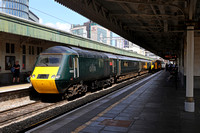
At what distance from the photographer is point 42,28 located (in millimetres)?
16938

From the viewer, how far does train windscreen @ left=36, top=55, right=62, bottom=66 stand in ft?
37.4

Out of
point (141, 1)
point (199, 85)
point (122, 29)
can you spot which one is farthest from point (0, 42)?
point (199, 85)

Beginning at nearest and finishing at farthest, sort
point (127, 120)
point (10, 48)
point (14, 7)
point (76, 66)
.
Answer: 1. point (127, 120)
2. point (76, 66)
3. point (10, 48)
4. point (14, 7)

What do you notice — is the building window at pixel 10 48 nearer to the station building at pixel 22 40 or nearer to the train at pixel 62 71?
the station building at pixel 22 40

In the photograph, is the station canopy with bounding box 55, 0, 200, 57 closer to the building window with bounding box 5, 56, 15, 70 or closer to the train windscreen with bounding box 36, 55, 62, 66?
the train windscreen with bounding box 36, 55, 62, 66

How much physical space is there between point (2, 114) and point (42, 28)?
9.29 m

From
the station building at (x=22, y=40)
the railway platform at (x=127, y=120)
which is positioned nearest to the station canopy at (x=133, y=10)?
the railway platform at (x=127, y=120)

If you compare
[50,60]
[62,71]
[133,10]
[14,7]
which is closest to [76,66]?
[62,71]

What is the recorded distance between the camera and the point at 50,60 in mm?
11562

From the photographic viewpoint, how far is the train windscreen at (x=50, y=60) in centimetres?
1141

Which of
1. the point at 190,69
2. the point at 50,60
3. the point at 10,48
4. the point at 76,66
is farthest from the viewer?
the point at 10,48

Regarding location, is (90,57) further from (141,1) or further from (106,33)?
(106,33)

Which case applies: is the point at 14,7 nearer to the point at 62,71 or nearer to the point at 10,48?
the point at 10,48

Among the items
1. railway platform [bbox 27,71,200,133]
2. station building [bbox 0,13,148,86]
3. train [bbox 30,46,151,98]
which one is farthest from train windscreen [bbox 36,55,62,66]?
station building [bbox 0,13,148,86]
